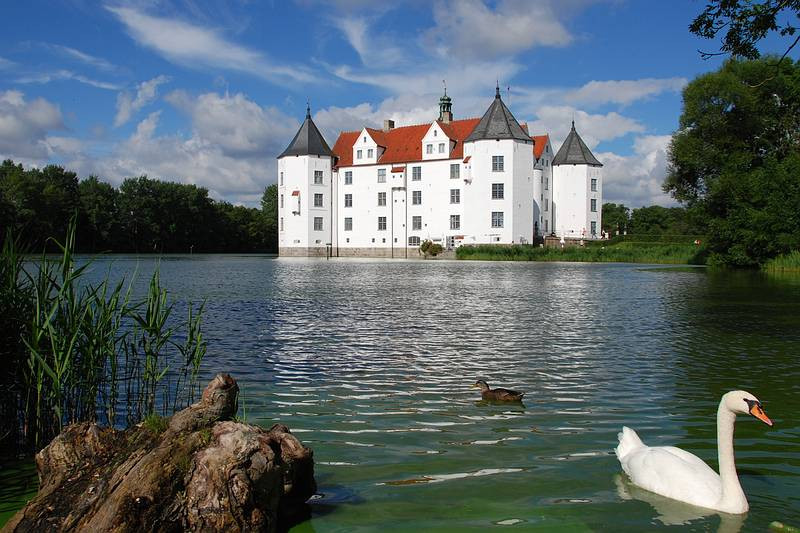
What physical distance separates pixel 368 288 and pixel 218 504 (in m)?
20.7

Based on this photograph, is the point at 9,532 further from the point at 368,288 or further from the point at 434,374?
the point at 368,288

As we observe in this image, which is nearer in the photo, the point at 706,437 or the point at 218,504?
the point at 218,504

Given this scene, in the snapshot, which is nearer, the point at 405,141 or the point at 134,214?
the point at 405,141

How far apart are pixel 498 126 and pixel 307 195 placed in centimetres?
2037

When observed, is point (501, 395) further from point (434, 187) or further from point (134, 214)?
point (134, 214)

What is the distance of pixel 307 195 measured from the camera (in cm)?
6881

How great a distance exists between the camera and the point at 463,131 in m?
66.1

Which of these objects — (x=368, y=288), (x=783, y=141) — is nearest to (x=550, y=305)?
(x=368, y=288)

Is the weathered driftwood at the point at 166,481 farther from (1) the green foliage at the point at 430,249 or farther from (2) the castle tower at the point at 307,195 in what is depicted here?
(2) the castle tower at the point at 307,195

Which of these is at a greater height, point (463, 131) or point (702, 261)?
point (463, 131)

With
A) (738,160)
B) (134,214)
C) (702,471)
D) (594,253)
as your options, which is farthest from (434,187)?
(702,471)

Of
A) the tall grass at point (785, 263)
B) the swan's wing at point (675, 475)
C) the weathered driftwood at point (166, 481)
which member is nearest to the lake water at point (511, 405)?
the swan's wing at point (675, 475)

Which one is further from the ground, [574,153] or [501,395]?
[574,153]

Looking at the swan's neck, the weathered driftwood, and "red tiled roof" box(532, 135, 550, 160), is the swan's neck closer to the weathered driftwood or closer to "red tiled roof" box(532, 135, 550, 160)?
the weathered driftwood
